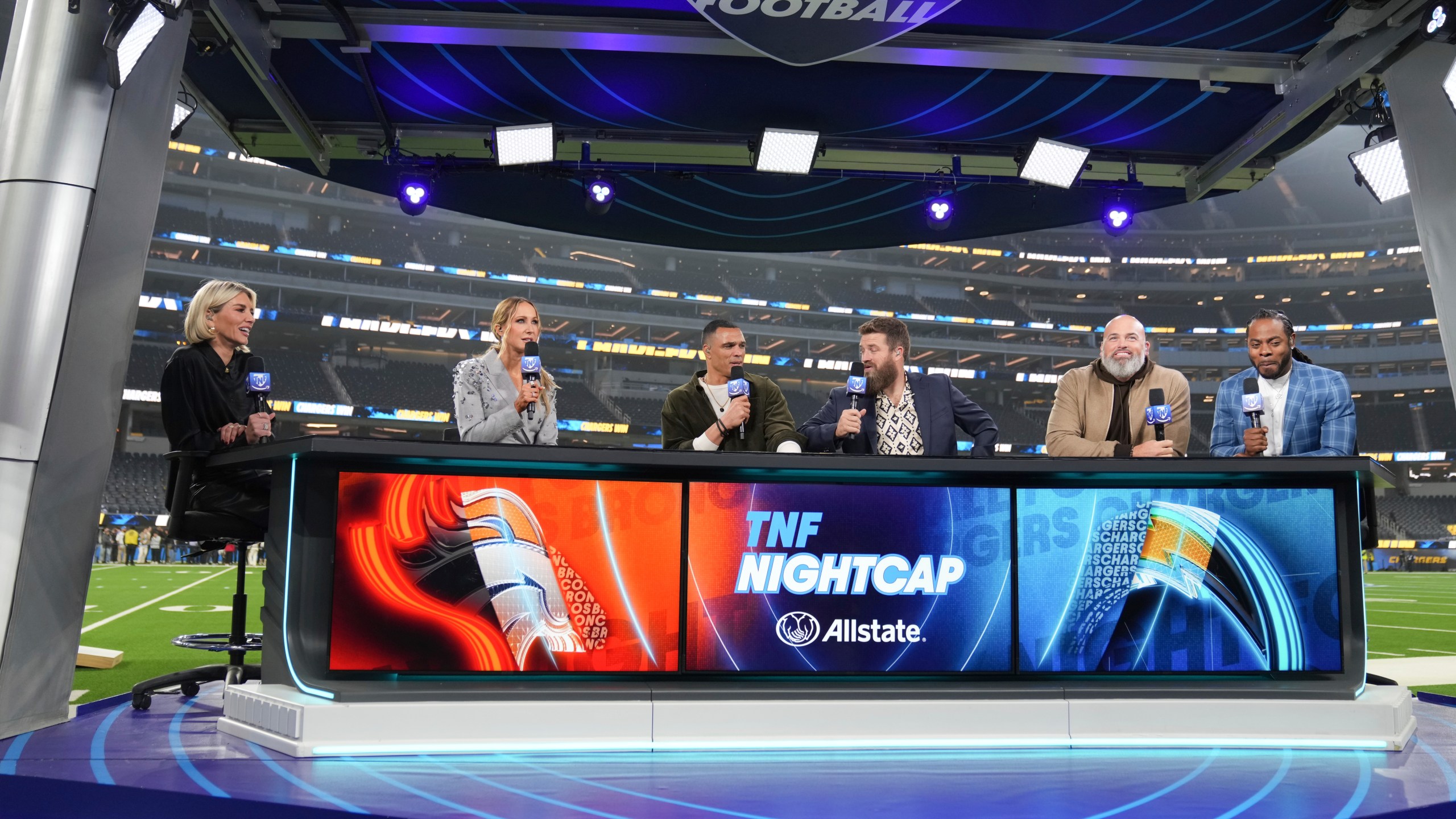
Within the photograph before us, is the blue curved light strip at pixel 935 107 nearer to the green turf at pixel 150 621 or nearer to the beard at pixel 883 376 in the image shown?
the beard at pixel 883 376

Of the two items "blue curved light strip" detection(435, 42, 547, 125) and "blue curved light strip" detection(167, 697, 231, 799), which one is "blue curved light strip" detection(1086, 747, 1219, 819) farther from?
"blue curved light strip" detection(435, 42, 547, 125)

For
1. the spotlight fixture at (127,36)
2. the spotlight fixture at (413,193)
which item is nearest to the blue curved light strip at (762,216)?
the spotlight fixture at (413,193)

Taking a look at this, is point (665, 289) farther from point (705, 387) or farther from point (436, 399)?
point (705, 387)

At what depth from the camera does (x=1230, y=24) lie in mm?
5488

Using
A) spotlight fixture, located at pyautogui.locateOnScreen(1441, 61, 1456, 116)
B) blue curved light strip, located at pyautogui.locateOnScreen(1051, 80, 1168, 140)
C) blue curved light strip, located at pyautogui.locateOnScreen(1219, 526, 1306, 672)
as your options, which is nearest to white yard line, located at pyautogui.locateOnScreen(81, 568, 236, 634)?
blue curved light strip, located at pyautogui.locateOnScreen(1219, 526, 1306, 672)

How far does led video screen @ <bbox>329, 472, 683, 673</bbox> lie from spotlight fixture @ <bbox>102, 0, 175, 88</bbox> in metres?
2.13

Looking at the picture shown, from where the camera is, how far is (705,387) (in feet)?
17.3

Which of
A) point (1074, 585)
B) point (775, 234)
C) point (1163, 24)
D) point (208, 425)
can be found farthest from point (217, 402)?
point (1163, 24)

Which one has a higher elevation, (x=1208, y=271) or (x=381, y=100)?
(x=1208, y=271)

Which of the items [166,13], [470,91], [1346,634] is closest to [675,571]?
[1346,634]

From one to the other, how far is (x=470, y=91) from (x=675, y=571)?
164 inches

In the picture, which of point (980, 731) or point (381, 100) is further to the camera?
point (381, 100)

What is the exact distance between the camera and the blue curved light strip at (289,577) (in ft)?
11.8

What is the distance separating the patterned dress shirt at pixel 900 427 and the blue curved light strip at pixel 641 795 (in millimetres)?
2281
